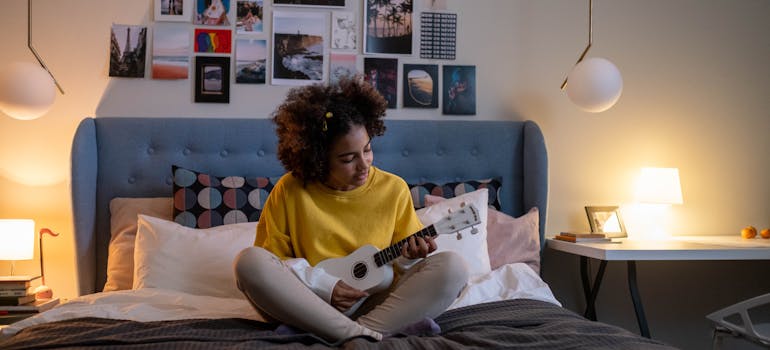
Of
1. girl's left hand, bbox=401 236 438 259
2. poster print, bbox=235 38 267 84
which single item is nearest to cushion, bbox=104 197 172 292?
poster print, bbox=235 38 267 84

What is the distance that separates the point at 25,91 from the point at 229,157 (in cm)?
75

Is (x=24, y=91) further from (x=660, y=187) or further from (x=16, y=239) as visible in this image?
(x=660, y=187)

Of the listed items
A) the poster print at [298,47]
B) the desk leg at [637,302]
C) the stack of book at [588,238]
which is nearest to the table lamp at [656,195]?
the stack of book at [588,238]

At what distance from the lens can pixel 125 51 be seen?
110 inches

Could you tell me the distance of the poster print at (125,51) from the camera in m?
2.80

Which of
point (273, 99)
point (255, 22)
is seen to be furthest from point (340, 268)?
point (255, 22)

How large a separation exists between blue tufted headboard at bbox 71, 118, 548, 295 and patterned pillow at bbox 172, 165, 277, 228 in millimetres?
186

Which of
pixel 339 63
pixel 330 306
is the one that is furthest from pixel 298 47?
pixel 330 306

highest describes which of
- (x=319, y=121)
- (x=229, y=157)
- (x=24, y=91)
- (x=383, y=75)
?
(x=383, y=75)

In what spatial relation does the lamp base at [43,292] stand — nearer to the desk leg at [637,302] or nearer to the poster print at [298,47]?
the poster print at [298,47]

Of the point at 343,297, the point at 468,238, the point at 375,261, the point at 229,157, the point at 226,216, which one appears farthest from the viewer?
the point at 229,157

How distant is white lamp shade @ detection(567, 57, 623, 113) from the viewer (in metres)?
2.68

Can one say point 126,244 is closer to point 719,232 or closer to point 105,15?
point 105,15

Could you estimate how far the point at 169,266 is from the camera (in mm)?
2270
